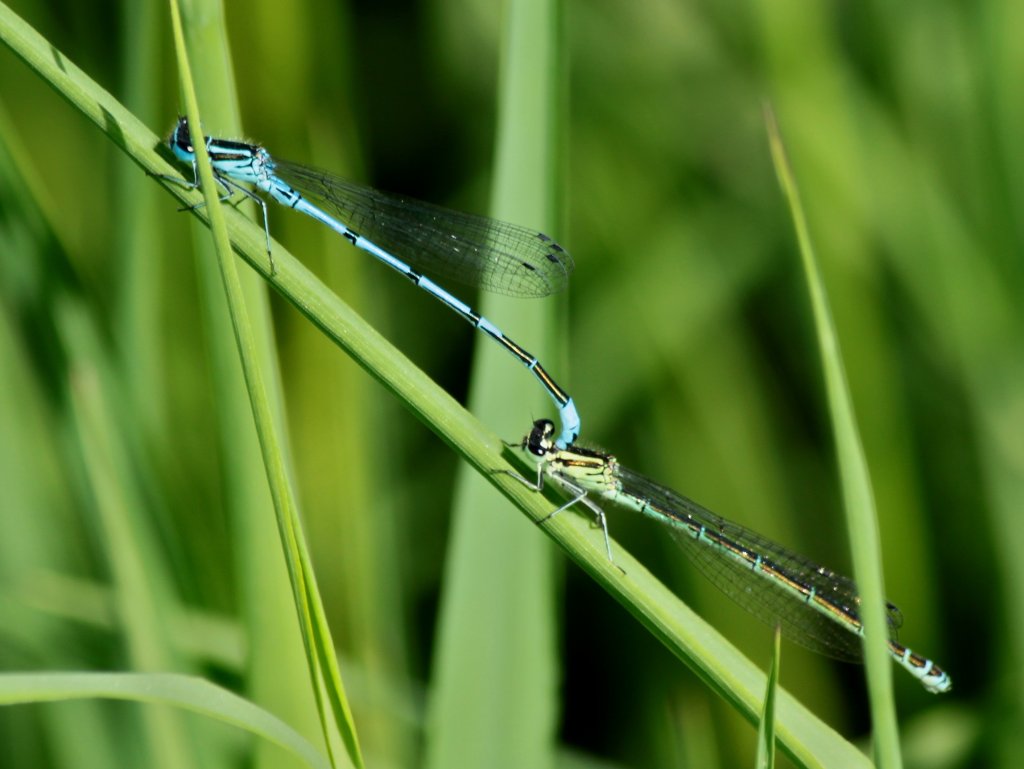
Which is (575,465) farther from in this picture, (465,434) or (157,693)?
(157,693)

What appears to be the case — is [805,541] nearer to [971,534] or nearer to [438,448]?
[971,534]

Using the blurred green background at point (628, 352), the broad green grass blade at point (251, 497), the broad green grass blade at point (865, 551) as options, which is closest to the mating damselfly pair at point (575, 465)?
the blurred green background at point (628, 352)

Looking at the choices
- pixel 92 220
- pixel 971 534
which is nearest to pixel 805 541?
pixel 971 534

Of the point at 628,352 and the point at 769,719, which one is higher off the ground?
the point at 628,352

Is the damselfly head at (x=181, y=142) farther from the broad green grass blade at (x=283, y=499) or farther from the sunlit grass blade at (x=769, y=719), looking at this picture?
the sunlit grass blade at (x=769, y=719)

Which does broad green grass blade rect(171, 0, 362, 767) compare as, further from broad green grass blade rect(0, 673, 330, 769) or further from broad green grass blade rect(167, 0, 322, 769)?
broad green grass blade rect(167, 0, 322, 769)

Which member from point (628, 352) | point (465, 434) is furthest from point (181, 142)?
point (628, 352)

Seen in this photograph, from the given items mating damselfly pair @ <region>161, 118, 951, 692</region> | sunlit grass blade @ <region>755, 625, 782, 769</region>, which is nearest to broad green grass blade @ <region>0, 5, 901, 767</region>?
sunlit grass blade @ <region>755, 625, 782, 769</region>
